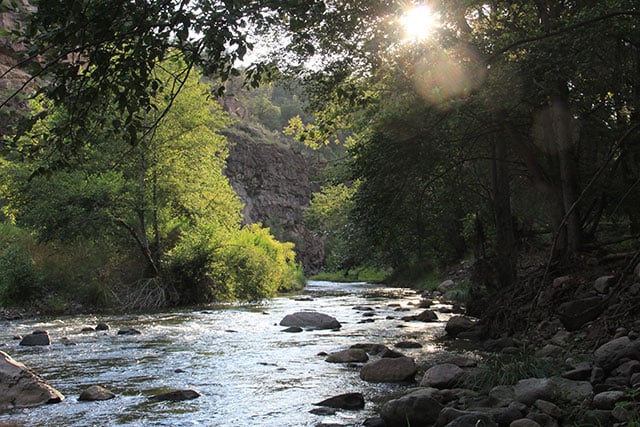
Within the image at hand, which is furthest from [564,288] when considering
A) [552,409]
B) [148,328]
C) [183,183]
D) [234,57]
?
[183,183]

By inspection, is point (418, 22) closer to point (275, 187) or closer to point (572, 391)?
point (572, 391)

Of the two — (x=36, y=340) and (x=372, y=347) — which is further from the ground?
(x=36, y=340)

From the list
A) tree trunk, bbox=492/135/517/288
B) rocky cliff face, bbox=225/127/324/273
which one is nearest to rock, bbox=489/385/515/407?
tree trunk, bbox=492/135/517/288

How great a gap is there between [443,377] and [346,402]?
4.89ft

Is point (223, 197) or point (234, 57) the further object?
point (223, 197)

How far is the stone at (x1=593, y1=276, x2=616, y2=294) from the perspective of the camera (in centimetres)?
1015

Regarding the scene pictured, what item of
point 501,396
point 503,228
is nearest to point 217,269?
point 503,228

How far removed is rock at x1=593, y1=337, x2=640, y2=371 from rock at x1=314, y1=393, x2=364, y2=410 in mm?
2939

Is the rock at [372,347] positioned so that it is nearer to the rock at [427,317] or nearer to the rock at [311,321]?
the rock at [311,321]

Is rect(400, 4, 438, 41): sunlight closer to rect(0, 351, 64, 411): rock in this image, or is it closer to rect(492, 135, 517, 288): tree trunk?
rect(492, 135, 517, 288): tree trunk

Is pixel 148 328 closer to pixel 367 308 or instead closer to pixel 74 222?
pixel 74 222

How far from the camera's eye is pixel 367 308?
69.6 ft

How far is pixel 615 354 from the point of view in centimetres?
710

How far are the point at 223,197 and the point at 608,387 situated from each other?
20.4m
